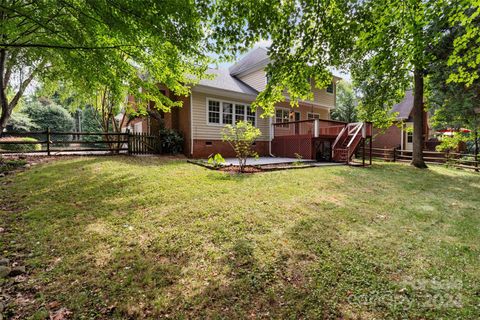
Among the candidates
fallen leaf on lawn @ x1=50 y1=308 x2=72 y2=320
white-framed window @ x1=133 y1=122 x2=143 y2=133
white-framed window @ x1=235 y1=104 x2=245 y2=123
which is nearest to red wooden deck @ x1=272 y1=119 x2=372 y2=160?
white-framed window @ x1=235 y1=104 x2=245 y2=123

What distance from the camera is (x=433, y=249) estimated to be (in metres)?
3.44

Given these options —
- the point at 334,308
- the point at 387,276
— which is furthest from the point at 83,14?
the point at 387,276

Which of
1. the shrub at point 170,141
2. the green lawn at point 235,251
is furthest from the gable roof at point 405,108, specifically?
the shrub at point 170,141

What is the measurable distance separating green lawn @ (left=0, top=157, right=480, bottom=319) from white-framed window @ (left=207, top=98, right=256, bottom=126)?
7.19m

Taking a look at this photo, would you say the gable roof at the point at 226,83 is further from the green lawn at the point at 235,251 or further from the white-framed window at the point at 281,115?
the green lawn at the point at 235,251

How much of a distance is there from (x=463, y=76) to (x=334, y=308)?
6.05 metres

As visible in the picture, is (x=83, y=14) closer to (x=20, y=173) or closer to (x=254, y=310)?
(x=20, y=173)

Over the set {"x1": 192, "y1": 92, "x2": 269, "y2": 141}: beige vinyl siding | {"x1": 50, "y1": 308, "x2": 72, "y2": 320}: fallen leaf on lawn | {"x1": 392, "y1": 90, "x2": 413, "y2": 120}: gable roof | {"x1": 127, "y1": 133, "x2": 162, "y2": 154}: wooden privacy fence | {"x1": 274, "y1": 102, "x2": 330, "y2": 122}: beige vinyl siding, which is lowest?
{"x1": 50, "y1": 308, "x2": 72, "y2": 320}: fallen leaf on lawn

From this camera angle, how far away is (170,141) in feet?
40.1

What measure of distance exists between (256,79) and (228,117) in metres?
4.59

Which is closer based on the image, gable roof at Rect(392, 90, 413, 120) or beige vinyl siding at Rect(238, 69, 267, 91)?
beige vinyl siding at Rect(238, 69, 267, 91)

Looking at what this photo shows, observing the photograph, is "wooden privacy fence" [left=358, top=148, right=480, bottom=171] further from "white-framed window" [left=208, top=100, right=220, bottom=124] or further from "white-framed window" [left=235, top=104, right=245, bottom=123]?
"white-framed window" [left=208, top=100, right=220, bottom=124]

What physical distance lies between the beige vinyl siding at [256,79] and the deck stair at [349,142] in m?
5.95

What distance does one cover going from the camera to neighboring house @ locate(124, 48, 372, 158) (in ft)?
39.6
